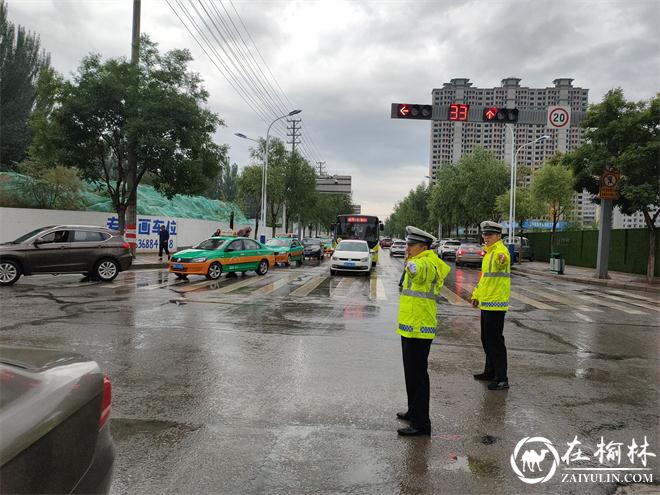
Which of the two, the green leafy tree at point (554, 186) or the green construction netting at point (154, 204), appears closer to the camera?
the green construction netting at point (154, 204)

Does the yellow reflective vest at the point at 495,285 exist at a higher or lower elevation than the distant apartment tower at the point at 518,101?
lower

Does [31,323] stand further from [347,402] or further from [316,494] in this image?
[316,494]

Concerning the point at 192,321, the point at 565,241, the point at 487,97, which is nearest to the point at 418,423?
the point at 192,321

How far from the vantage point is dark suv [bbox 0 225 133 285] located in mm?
13141

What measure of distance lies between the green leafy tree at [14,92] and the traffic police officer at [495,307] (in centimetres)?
4041

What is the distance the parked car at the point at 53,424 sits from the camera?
1767 millimetres

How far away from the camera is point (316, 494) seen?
10.2 ft

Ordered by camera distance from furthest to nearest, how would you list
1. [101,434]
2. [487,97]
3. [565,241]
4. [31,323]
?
[487,97] → [565,241] → [31,323] → [101,434]

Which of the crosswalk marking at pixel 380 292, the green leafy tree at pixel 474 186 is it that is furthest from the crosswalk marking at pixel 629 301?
the green leafy tree at pixel 474 186

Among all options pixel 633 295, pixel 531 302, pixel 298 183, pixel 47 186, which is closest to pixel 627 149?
pixel 633 295

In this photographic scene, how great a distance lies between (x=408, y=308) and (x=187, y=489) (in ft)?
7.35

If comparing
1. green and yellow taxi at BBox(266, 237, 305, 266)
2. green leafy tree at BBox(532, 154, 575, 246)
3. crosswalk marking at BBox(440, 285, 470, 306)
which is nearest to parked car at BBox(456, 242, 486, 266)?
green leafy tree at BBox(532, 154, 575, 246)

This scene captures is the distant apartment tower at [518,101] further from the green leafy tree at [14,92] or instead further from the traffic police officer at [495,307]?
the traffic police officer at [495,307]

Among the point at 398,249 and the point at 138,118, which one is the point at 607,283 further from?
the point at 398,249
